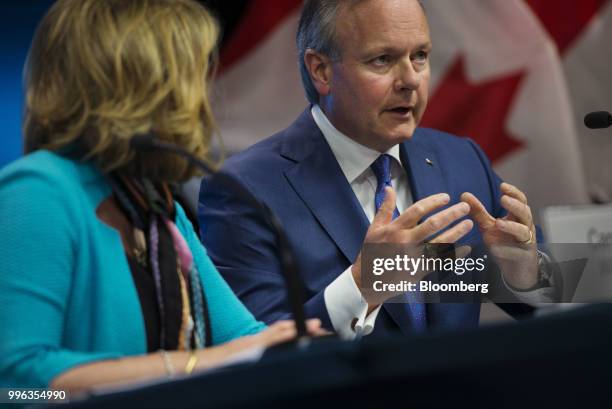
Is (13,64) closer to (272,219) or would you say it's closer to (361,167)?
(361,167)

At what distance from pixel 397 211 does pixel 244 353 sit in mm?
1101

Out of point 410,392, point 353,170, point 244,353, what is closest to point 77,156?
point 244,353

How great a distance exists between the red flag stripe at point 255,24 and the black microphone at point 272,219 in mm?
2756

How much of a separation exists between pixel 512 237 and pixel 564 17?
7.64ft

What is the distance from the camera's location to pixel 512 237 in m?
2.31

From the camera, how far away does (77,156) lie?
1708 millimetres

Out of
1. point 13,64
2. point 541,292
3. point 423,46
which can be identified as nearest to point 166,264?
point 541,292

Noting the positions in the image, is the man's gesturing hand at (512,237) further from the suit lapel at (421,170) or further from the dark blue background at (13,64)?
the dark blue background at (13,64)

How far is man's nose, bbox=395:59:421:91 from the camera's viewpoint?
2578 mm

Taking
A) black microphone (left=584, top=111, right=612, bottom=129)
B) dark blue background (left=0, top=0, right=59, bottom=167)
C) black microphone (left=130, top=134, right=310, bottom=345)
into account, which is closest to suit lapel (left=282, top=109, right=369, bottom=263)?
black microphone (left=584, top=111, right=612, bottom=129)

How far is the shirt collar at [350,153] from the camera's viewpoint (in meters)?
2.60

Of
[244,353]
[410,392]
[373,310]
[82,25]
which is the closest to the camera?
[410,392]

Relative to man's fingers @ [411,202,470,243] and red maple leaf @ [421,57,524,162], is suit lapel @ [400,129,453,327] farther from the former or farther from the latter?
red maple leaf @ [421,57,524,162]

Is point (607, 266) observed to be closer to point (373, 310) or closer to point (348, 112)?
point (373, 310)
